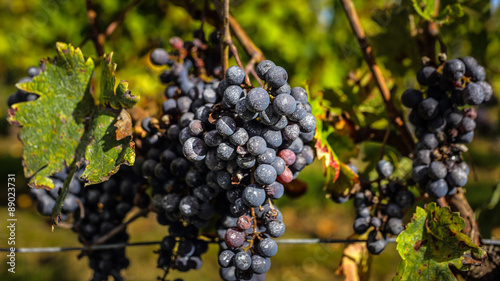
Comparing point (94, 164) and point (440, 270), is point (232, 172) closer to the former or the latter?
point (94, 164)

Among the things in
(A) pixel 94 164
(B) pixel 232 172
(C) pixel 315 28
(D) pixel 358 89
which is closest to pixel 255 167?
(B) pixel 232 172

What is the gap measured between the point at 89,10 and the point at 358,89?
982 millimetres

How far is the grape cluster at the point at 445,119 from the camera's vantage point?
0.90 m

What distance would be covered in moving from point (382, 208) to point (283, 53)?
308 cm

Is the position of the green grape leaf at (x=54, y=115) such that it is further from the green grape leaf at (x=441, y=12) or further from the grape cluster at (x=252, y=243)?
the green grape leaf at (x=441, y=12)

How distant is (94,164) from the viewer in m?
0.79

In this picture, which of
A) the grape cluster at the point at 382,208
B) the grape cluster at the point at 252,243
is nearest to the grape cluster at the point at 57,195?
the grape cluster at the point at 252,243

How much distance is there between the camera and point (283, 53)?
3.87 meters

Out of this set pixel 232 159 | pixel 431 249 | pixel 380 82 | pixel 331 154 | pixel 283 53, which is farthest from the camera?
pixel 283 53

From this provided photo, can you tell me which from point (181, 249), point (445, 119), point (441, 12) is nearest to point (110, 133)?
point (181, 249)

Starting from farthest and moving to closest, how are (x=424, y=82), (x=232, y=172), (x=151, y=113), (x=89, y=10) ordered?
1. (x=89, y=10)
2. (x=151, y=113)
3. (x=424, y=82)
4. (x=232, y=172)

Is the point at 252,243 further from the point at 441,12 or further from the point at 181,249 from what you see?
the point at 441,12

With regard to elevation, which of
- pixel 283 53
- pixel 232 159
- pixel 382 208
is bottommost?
pixel 283 53

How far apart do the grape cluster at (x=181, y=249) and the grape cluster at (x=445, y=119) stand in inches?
22.6
